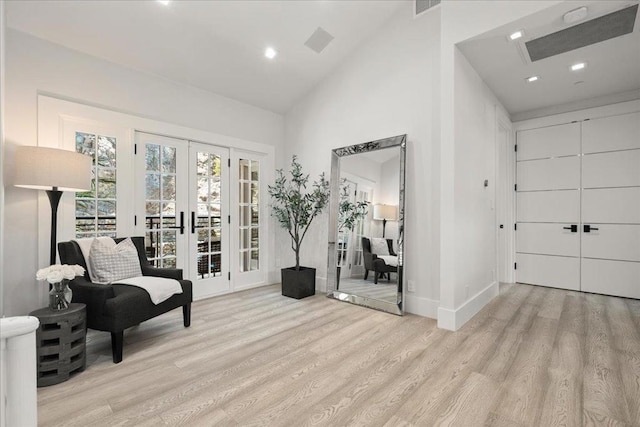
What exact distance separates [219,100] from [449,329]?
3.99 m

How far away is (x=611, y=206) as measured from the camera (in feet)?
13.6

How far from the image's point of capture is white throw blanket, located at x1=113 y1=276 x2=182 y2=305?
2.56 meters

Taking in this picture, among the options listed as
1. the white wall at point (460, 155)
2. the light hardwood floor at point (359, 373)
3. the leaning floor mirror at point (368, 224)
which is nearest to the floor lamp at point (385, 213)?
the leaning floor mirror at point (368, 224)

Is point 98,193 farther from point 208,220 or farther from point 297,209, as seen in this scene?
point 297,209

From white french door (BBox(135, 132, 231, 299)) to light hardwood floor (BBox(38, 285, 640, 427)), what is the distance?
80 centimetres

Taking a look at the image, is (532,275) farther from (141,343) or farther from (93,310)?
(93,310)

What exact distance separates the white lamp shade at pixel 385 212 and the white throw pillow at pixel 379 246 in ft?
0.90

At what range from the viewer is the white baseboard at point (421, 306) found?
10.8 feet

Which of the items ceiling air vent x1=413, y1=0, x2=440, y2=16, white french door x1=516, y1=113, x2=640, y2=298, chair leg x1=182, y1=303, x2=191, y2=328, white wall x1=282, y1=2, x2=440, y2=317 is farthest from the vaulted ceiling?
white french door x1=516, y1=113, x2=640, y2=298

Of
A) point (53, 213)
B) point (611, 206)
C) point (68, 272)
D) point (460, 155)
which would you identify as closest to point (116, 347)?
point (68, 272)

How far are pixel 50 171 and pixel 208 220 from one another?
1862 mm

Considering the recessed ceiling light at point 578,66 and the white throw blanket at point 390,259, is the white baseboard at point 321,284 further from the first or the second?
the recessed ceiling light at point 578,66

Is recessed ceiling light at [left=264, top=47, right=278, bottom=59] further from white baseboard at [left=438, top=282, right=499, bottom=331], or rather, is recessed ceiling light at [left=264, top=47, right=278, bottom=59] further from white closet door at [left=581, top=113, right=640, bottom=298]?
white closet door at [left=581, top=113, right=640, bottom=298]

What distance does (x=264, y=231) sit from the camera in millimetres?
4812
